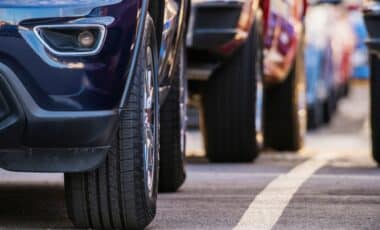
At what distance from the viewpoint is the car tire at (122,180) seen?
5.77m

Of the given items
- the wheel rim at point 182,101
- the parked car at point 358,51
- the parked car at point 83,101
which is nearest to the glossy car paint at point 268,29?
the wheel rim at point 182,101

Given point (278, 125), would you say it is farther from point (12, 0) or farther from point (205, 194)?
point (12, 0)

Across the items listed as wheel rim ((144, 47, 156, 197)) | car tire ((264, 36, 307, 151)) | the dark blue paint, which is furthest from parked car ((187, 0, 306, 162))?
the dark blue paint

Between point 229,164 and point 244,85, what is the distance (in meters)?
0.54

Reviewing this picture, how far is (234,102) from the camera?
35.0 ft

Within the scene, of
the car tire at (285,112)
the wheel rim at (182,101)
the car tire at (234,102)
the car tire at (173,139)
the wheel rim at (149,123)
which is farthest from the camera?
the car tire at (285,112)

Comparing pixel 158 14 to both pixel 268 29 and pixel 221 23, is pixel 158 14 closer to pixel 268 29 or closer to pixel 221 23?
pixel 221 23

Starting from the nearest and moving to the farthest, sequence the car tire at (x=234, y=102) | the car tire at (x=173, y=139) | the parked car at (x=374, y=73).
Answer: the car tire at (x=173, y=139), the parked car at (x=374, y=73), the car tire at (x=234, y=102)

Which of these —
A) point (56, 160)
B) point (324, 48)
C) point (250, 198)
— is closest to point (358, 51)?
point (324, 48)

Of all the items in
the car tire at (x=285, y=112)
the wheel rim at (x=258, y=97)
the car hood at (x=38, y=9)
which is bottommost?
the car tire at (x=285, y=112)

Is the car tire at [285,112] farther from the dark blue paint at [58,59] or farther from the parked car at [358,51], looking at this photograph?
the parked car at [358,51]

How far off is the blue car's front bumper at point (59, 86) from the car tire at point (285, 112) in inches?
303

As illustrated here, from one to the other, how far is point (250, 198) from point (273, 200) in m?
0.19

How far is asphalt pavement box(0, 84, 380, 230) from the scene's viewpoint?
6383 mm
